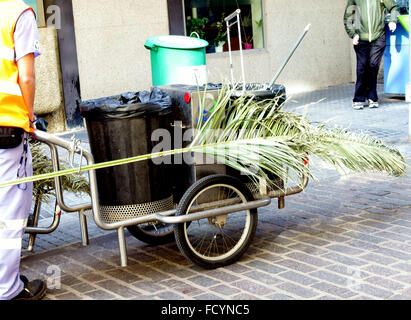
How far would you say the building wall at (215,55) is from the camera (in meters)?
10.3

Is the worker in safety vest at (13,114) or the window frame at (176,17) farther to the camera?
the window frame at (176,17)

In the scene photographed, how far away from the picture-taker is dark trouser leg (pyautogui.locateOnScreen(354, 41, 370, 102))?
997 cm

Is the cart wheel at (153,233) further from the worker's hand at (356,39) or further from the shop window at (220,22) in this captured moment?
the shop window at (220,22)

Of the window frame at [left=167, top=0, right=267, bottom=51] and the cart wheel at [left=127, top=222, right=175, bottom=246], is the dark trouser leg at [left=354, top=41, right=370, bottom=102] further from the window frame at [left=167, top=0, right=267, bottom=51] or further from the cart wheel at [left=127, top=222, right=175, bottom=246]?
the cart wheel at [left=127, top=222, right=175, bottom=246]

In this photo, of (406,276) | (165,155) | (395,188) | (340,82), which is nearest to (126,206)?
(165,155)

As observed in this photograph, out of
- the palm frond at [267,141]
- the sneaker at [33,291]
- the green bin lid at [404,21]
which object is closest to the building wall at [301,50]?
the green bin lid at [404,21]

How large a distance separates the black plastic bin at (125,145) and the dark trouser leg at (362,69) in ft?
20.4

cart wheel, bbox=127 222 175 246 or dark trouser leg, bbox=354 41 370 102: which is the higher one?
dark trouser leg, bbox=354 41 370 102

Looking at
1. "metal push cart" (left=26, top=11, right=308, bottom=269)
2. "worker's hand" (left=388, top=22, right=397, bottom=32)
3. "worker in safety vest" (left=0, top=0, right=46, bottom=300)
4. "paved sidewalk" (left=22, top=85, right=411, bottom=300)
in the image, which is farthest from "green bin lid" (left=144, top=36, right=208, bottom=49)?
"worker in safety vest" (left=0, top=0, right=46, bottom=300)

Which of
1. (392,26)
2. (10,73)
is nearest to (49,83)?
(392,26)

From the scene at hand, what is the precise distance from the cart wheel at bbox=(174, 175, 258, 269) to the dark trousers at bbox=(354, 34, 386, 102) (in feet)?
19.2

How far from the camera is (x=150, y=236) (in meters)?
4.91

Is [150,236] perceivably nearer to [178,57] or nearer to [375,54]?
[178,57]

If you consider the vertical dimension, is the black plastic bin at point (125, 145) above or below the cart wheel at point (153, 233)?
above
